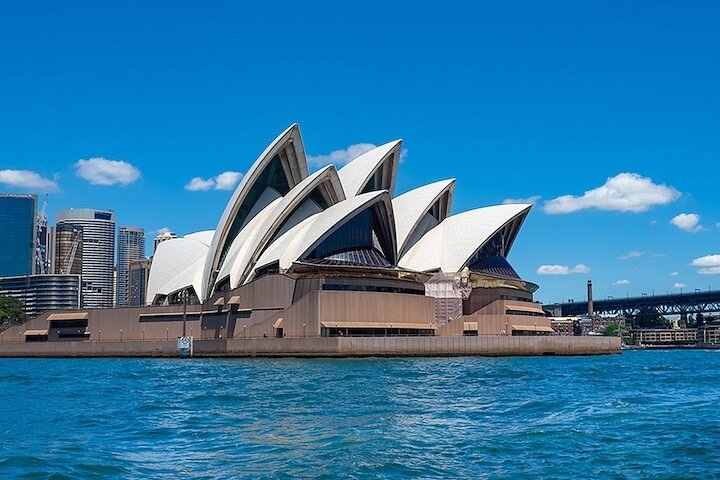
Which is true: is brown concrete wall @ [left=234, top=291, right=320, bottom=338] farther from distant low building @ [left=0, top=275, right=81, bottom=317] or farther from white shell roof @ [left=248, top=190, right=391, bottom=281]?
distant low building @ [left=0, top=275, right=81, bottom=317]

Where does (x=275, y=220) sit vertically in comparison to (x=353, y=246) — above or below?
above

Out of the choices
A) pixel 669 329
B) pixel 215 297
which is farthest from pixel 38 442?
pixel 669 329

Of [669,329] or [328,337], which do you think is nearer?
[328,337]

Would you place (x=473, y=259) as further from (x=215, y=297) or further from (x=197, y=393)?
(x=197, y=393)

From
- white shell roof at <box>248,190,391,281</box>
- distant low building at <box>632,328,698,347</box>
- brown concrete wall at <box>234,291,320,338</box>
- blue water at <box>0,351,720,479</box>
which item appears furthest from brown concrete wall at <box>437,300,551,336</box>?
distant low building at <box>632,328,698,347</box>

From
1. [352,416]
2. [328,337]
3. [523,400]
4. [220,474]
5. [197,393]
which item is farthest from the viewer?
[328,337]

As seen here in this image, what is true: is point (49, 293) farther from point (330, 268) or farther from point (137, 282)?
point (330, 268)

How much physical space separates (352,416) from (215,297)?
4677cm

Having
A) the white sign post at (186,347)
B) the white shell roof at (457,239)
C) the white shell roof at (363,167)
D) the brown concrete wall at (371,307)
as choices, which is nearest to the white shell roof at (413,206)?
the white shell roof at (457,239)

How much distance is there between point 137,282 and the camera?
442 ft

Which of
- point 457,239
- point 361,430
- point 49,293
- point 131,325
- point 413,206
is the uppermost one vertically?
point 413,206

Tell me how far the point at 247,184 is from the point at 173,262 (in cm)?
1541

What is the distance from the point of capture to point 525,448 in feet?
52.9

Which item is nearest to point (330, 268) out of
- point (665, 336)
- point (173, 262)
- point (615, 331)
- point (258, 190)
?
point (258, 190)
